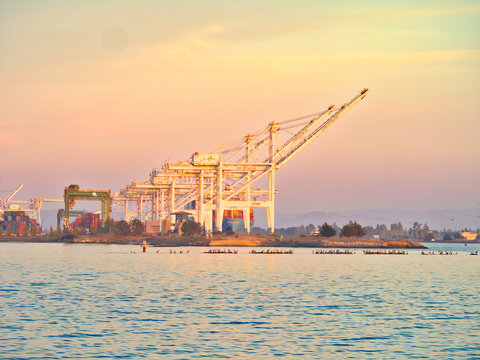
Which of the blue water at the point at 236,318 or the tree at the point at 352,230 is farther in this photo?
the tree at the point at 352,230

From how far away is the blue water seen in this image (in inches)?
1126

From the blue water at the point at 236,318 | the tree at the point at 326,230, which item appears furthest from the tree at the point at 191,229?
the blue water at the point at 236,318

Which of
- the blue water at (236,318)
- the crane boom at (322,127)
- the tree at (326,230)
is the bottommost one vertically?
the blue water at (236,318)

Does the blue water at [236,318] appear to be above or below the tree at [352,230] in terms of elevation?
below

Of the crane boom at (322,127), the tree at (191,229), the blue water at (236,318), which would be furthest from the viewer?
the tree at (191,229)

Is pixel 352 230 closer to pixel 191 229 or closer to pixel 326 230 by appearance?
pixel 326 230

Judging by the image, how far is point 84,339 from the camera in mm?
30781

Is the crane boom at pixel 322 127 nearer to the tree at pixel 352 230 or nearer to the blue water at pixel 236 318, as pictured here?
the tree at pixel 352 230

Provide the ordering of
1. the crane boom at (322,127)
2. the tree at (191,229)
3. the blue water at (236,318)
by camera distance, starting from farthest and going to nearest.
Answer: the tree at (191,229), the crane boom at (322,127), the blue water at (236,318)

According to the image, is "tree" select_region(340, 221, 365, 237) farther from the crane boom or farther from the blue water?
the blue water

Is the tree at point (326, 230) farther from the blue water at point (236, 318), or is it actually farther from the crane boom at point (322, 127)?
the blue water at point (236, 318)

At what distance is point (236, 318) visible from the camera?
37.7 meters

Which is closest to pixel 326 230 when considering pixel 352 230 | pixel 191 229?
pixel 352 230

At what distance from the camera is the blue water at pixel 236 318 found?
28594mm
